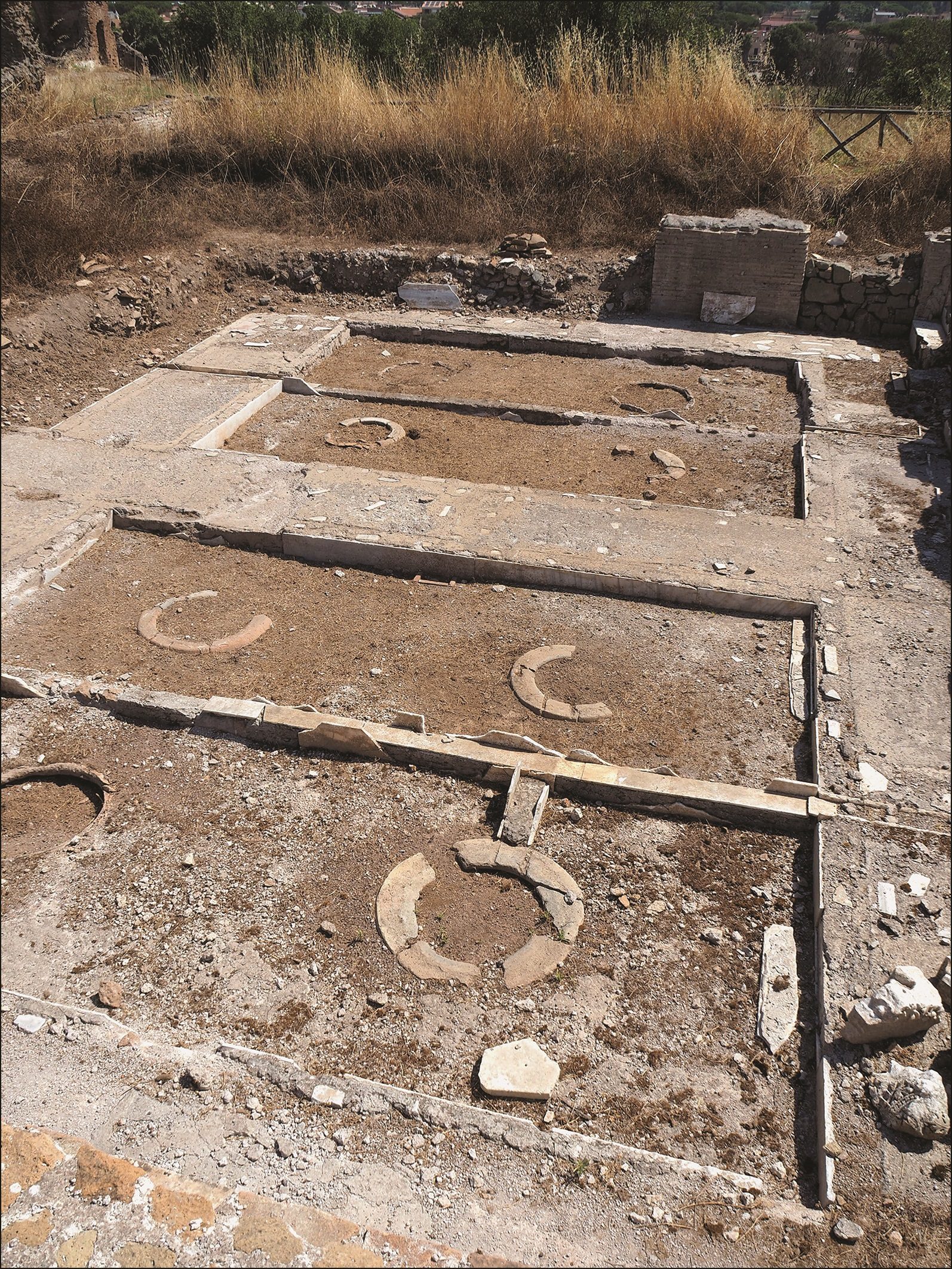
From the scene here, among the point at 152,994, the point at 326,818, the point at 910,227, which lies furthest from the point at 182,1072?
the point at 910,227

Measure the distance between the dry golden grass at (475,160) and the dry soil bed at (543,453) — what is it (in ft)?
15.9

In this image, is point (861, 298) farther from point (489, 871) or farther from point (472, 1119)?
point (472, 1119)

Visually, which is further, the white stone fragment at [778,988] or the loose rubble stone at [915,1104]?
the white stone fragment at [778,988]

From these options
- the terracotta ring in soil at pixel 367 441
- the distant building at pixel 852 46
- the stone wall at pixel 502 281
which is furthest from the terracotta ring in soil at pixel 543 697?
the distant building at pixel 852 46

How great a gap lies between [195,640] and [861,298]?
9232mm

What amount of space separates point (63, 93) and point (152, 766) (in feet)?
49.7

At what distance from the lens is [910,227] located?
12492 mm

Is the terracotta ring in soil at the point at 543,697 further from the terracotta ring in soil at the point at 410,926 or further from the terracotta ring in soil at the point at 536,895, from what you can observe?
the terracotta ring in soil at the point at 410,926

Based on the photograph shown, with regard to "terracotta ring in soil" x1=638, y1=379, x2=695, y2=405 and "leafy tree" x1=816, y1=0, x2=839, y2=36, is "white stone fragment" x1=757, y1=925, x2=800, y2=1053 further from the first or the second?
"leafy tree" x1=816, y1=0, x2=839, y2=36

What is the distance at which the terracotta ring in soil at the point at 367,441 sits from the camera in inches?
351

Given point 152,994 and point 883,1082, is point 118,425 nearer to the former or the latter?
point 152,994

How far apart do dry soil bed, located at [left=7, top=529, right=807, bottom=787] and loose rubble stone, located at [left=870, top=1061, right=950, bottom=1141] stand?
189cm

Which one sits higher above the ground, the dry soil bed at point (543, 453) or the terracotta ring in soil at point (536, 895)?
the dry soil bed at point (543, 453)

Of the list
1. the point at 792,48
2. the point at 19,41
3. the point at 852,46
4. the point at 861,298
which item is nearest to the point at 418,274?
the point at 861,298
